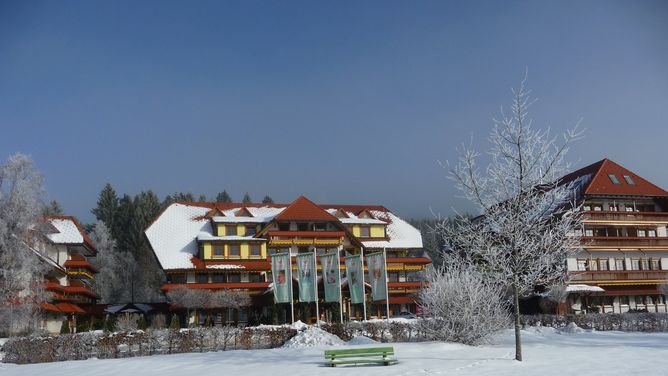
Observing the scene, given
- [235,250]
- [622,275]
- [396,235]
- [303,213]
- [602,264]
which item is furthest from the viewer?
[396,235]

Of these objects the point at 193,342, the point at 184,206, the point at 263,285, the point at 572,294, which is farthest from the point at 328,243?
the point at 193,342

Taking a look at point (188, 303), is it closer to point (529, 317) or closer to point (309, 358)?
point (529, 317)

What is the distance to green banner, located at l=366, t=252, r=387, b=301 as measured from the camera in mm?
45906

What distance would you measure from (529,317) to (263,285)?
88.5 ft

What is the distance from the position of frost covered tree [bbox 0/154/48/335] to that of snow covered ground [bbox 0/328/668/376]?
19.1 meters

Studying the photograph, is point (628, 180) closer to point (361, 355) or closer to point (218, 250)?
point (218, 250)

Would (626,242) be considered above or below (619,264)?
above

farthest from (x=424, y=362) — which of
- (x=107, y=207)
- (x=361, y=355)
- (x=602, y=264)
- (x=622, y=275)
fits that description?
(x=107, y=207)

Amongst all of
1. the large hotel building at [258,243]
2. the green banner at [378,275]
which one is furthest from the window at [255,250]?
the green banner at [378,275]

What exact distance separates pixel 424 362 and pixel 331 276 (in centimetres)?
2466

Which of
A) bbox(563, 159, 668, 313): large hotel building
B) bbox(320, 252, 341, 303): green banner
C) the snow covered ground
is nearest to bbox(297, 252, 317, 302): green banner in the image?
bbox(320, 252, 341, 303): green banner

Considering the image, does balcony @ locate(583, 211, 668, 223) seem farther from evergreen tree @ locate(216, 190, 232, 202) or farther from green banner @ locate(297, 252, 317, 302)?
evergreen tree @ locate(216, 190, 232, 202)

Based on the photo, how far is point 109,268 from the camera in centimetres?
9000

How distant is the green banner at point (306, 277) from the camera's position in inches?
1880
